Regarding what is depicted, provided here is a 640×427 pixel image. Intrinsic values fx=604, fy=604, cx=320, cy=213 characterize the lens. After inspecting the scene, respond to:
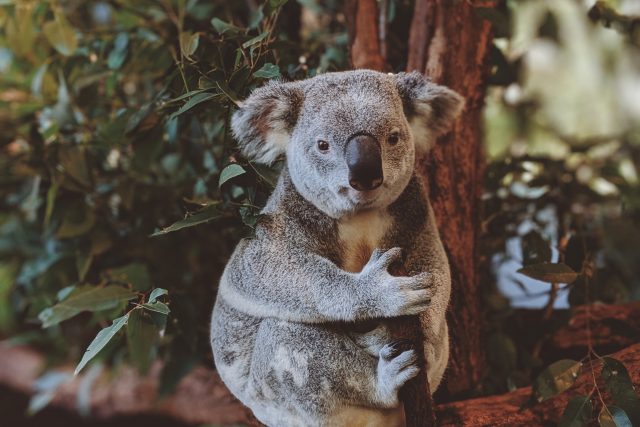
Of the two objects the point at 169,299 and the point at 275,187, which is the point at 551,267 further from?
the point at 169,299

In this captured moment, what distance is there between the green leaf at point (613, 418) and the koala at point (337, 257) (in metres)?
0.54

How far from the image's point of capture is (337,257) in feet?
5.90

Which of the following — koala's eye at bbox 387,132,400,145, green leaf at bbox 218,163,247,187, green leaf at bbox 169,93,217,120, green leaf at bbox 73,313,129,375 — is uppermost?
koala's eye at bbox 387,132,400,145

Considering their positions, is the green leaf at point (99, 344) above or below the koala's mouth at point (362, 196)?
below

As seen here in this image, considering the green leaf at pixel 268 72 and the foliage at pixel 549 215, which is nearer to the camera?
the green leaf at pixel 268 72

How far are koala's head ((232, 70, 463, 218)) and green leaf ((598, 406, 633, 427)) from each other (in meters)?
0.96

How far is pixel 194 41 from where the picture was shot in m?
2.05

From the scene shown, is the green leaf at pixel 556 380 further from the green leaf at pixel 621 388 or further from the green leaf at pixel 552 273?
the green leaf at pixel 552 273

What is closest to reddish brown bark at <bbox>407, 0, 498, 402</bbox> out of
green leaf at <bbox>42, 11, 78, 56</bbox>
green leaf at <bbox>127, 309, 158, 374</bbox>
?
green leaf at <bbox>127, 309, 158, 374</bbox>

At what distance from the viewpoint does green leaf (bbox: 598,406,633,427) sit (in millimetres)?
1817

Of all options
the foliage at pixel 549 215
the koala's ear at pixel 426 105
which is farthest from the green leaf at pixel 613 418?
the koala's ear at pixel 426 105

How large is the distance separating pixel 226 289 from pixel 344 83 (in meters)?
0.74

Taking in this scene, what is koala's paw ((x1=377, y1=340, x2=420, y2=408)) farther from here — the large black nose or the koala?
the large black nose

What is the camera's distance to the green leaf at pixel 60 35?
8.86 ft
